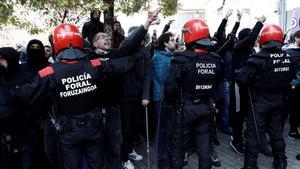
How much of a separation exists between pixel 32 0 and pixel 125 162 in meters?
2.81

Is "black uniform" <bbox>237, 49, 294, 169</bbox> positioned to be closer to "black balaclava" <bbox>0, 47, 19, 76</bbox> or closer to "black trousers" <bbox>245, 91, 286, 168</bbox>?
"black trousers" <bbox>245, 91, 286, 168</bbox>

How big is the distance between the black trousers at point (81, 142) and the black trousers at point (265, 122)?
7.48 feet

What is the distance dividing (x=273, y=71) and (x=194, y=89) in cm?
130

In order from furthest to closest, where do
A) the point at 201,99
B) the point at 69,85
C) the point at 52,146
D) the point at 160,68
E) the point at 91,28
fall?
1. the point at 91,28
2. the point at 160,68
3. the point at 201,99
4. the point at 52,146
5. the point at 69,85

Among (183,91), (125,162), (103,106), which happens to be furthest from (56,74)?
(125,162)

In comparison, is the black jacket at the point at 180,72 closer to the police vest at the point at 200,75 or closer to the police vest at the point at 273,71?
the police vest at the point at 200,75

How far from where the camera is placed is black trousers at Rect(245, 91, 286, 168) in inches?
180

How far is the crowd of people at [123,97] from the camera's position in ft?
10.5

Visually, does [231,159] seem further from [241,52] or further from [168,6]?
[168,6]

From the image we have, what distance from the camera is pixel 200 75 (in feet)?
13.0

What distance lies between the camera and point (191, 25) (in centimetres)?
406

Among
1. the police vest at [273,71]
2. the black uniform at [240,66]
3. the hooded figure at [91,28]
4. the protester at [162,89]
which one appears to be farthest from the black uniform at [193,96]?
the hooded figure at [91,28]

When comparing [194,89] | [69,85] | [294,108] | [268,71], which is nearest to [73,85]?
[69,85]

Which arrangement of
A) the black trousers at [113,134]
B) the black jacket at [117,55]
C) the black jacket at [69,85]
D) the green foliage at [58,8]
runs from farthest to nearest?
the green foliage at [58,8]
the black trousers at [113,134]
the black jacket at [117,55]
the black jacket at [69,85]
